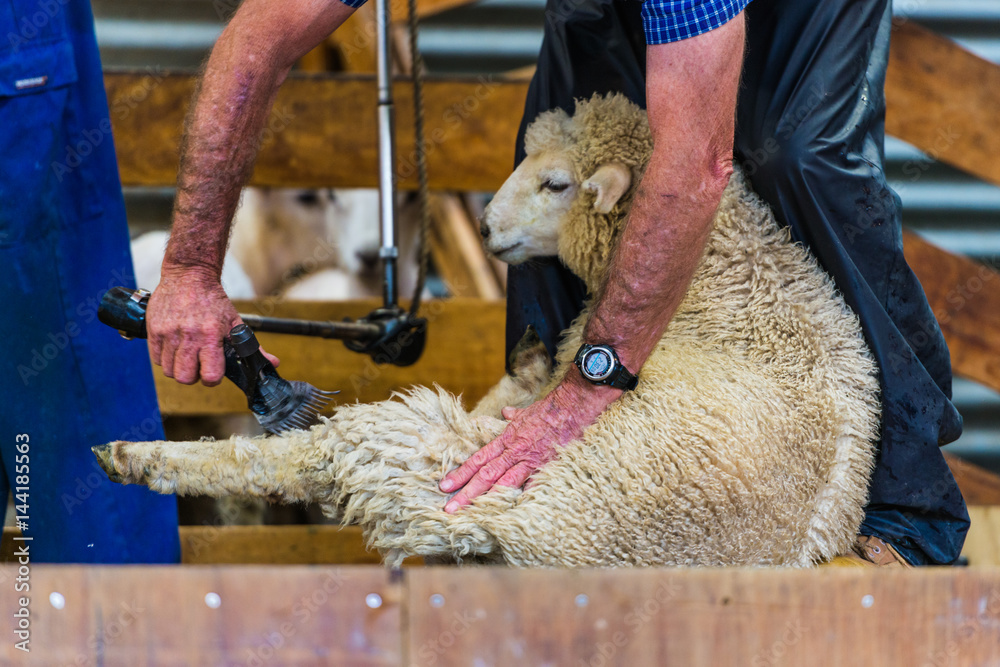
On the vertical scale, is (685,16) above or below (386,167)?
above

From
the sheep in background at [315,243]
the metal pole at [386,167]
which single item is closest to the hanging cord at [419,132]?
the metal pole at [386,167]

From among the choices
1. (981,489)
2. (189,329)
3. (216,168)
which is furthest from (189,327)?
(981,489)

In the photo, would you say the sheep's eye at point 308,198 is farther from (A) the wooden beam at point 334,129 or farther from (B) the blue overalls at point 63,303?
(B) the blue overalls at point 63,303

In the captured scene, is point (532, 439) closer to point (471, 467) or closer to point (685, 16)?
point (471, 467)

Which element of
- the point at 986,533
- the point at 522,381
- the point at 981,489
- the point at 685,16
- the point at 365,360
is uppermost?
the point at 685,16

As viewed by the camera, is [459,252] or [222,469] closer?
[222,469]

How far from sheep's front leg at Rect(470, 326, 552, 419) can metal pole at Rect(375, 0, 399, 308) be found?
0.47 meters

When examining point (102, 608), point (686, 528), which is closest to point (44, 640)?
point (102, 608)

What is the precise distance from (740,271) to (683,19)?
0.50 meters

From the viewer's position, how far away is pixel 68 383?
160 cm

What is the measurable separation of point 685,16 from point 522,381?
2.49ft

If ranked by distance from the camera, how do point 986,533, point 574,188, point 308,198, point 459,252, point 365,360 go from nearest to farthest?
1. point 574,188
2. point 986,533
3. point 365,360
4. point 459,252
5. point 308,198

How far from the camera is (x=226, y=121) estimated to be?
1271 mm

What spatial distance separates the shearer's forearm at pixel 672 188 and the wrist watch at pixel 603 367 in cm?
1
